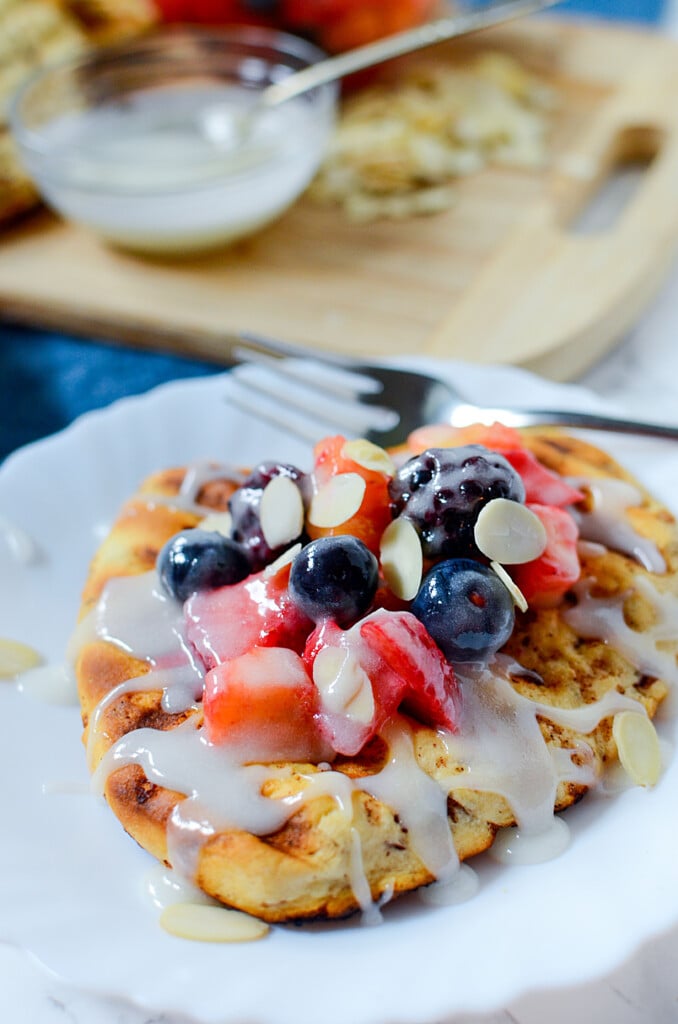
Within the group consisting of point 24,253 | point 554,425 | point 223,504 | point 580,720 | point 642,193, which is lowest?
point 24,253

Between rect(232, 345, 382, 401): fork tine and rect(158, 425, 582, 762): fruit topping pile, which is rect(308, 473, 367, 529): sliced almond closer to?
rect(158, 425, 582, 762): fruit topping pile

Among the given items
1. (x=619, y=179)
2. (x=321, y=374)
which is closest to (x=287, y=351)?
(x=321, y=374)

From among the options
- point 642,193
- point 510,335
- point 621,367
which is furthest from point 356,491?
point 642,193

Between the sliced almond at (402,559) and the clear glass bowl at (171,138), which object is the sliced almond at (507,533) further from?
the clear glass bowl at (171,138)

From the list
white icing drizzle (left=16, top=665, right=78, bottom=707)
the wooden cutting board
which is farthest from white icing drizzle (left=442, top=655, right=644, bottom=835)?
the wooden cutting board

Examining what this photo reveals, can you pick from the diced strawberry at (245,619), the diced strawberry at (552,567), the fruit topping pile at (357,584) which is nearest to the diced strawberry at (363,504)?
the fruit topping pile at (357,584)

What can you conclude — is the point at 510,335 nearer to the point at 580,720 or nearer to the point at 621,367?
the point at 621,367

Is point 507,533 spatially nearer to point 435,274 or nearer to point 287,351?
point 287,351
